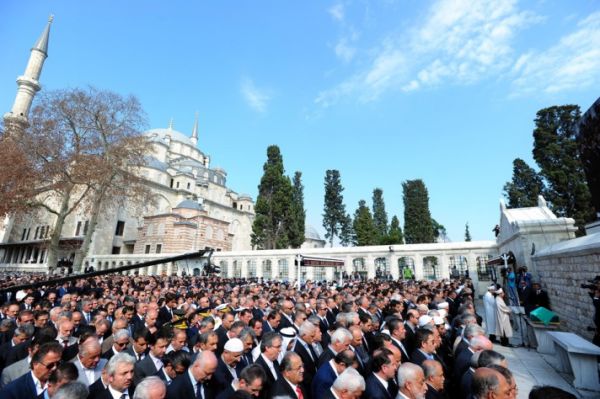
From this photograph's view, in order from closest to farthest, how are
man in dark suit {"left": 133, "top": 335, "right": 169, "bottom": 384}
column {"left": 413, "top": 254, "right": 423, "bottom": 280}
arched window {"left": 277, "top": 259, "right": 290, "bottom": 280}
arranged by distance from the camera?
1. man in dark suit {"left": 133, "top": 335, "right": 169, "bottom": 384}
2. column {"left": 413, "top": 254, "right": 423, "bottom": 280}
3. arched window {"left": 277, "top": 259, "right": 290, "bottom": 280}

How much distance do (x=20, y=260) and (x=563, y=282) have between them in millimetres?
58377

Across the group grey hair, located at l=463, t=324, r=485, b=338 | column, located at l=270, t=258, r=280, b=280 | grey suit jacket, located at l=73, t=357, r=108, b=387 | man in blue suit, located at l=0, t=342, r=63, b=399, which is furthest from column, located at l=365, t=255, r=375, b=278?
man in blue suit, located at l=0, t=342, r=63, b=399

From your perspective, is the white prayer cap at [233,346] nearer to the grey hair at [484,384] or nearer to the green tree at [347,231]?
the grey hair at [484,384]

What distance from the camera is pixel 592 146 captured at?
32.7ft

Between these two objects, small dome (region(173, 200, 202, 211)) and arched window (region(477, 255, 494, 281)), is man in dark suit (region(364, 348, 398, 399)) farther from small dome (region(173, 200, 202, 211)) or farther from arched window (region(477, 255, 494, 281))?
small dome (region(173, 200, 202, 211))

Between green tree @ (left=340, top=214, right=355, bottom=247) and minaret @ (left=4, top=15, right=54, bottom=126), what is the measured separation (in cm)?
3900

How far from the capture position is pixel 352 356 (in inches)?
122

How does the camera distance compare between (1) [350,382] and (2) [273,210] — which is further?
(2) [273,210]

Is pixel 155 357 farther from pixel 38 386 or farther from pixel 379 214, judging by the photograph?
pixel 379 214

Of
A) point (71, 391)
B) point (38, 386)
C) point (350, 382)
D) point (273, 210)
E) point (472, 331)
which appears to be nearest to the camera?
point (71, 391)

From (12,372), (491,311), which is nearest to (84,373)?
(12,372)

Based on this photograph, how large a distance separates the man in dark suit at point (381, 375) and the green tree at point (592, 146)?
36.7ft

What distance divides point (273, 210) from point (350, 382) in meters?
29.2

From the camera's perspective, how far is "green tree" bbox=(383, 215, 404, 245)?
38.2 m
